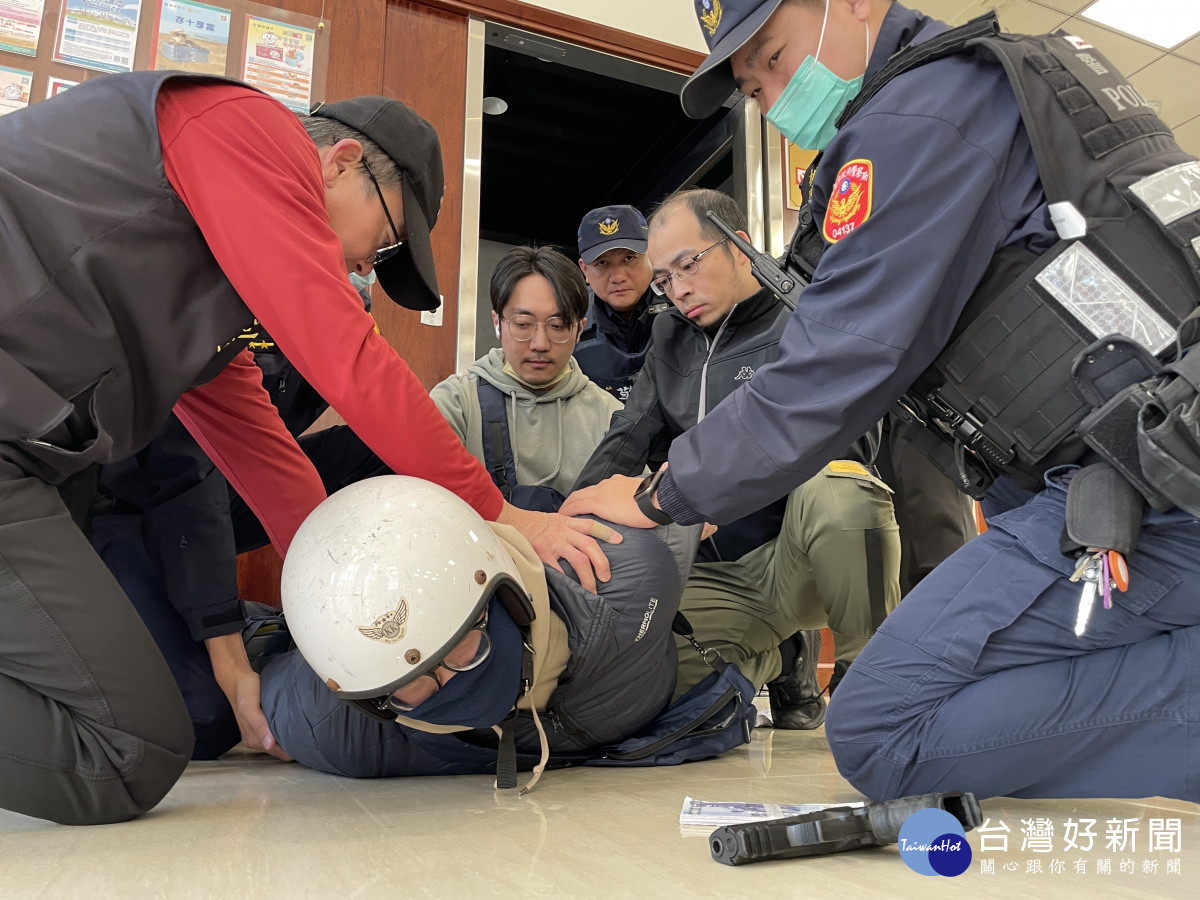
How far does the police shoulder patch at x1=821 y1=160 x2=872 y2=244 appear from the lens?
1158mm

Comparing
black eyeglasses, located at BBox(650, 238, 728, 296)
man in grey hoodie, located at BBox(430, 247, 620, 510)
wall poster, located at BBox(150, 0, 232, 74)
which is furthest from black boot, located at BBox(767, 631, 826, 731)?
wall poster, located at BBox(150, 0, 232, 74)

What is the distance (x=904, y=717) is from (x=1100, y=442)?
42 cm

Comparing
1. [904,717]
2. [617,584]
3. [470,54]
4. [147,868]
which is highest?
[470,54]

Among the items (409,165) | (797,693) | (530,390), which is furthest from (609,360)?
(409,165)

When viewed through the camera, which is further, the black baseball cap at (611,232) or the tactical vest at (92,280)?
the black baseball cap at (611,232)

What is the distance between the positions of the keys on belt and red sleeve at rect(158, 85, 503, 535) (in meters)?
0.90

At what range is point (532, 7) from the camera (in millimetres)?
3088

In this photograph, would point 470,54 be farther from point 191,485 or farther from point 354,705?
point 354,705

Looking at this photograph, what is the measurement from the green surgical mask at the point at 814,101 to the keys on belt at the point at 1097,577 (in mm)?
737

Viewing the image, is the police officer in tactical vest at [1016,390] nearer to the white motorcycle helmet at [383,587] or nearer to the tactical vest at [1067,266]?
the tactical vest at [1067,266]

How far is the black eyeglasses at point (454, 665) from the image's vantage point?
1.22 metres

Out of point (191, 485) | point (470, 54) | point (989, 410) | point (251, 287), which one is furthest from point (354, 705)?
point (470, 54)

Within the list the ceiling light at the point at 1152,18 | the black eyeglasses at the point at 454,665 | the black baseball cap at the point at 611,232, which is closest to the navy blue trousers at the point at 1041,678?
the black eyeglasses at the point at 454,665

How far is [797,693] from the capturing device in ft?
7.57
